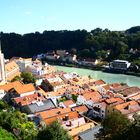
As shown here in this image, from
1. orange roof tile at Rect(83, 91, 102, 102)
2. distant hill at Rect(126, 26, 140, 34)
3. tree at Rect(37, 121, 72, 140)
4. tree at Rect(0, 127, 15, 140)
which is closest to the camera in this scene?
tree at Rect(37, 121, 72, 140)

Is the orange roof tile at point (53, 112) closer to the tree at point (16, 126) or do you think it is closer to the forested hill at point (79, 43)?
the tree at point (16, 126)

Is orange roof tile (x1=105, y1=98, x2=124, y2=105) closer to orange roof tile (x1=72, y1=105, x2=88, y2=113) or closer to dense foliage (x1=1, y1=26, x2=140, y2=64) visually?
orange roof tile (x1=72, y1=105, x2=88, y2=113)

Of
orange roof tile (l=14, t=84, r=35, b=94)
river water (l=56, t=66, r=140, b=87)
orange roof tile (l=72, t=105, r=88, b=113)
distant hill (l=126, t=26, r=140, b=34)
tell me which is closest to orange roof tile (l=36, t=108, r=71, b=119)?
orange roof tile (l=72, t=105, r=88, b=113)

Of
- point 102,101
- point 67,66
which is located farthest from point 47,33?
point 102,101

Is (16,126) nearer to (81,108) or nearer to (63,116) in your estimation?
(63,116)

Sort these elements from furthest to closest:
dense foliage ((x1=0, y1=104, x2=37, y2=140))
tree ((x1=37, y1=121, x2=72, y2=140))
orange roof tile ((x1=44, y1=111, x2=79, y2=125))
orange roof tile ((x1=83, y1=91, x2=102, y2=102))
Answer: orange roof tile ((x1=83, y1=91, x2=102, y2=102)), orange roof tile ((x1=44, y1=111, x2=79, y2=125)), dense foliage ((x1=0, y1=104, x2=37, y2=140)), tree ((x1=37, y1=121, x2=72, y2=140))

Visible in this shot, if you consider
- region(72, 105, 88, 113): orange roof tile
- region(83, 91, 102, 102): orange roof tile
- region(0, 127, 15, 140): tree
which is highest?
region(0, 127, 15, 140): tree

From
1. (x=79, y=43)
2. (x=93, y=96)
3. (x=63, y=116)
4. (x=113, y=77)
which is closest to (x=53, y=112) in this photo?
(x=63, y=116)
